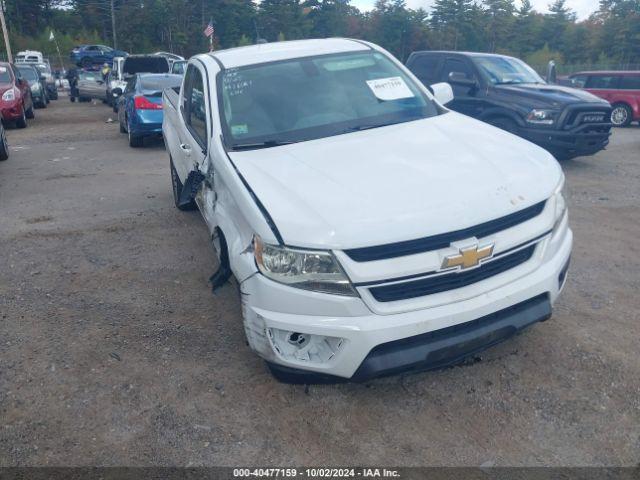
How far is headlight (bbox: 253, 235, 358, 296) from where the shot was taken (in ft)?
8.34

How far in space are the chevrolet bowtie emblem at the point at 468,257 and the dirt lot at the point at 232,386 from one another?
860 millimetres

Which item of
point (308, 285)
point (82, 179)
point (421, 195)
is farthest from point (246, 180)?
point (82, 179)

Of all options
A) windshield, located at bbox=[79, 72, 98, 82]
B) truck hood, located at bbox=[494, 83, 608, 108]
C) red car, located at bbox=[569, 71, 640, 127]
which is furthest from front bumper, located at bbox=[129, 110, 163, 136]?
windshield, located at bbox=[79, 72, 98, 82]

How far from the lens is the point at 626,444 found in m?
2.65

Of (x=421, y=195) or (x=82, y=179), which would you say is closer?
(x=421, y=195)

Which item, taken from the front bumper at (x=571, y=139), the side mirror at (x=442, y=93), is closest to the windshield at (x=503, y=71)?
the front bumper at (x=571, y=139)

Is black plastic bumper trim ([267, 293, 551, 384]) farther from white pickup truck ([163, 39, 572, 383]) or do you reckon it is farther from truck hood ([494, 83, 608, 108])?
truck hood ([494, 83, 608, 108])

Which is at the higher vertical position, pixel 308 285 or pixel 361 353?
pixel 308 285

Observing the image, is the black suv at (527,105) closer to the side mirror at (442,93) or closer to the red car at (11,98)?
the side mirror at (442,93)

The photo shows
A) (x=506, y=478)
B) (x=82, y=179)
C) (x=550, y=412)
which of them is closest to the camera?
(x=506, y=478)

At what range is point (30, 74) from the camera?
19.5 meters

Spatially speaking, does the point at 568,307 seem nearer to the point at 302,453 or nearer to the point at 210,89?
the point at 302,453

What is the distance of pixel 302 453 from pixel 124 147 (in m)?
10.2

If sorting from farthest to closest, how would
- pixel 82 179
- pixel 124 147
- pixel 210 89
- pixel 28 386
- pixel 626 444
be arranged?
pixel 124 147 → pixel 82 179 → pixel 210 89 → pixel 28 386 → pixel 626 444
